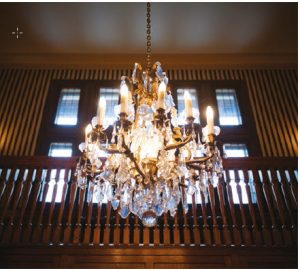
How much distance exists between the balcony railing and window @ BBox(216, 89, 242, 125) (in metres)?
2.02

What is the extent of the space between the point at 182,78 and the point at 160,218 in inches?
151

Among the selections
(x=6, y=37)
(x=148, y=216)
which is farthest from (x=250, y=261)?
(x=6, y=37)

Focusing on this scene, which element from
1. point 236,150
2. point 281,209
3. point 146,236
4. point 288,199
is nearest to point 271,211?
point 281,209

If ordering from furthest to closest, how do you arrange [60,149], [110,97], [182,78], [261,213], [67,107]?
1. [182,78]
2. [110,97]
3. [67,107]
4. [60,149]
5. [261,213]

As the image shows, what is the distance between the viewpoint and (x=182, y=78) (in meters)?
7.06

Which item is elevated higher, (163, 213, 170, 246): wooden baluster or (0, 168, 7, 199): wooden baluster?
(0, 168, 7, 199): wooden baluster

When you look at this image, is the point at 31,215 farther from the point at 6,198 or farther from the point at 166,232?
the point at 166,232

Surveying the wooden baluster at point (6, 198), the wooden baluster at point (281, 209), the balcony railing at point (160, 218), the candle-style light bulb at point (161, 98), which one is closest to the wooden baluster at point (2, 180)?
the balcony railing at point (160, 218)

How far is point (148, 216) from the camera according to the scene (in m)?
2.75

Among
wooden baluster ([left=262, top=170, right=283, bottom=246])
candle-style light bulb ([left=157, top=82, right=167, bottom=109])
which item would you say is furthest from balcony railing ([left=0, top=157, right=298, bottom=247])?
candle-style light bulb ([left=157, top=82, right=167, bottom=109])

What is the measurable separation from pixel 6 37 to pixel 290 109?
20.2 ft

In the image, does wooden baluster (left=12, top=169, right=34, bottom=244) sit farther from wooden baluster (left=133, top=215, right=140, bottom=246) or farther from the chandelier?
wooden baluster (left=133, top=215, right=140, bottom=246)

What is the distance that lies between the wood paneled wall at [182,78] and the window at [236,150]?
33cm

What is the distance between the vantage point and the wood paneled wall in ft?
20.2
